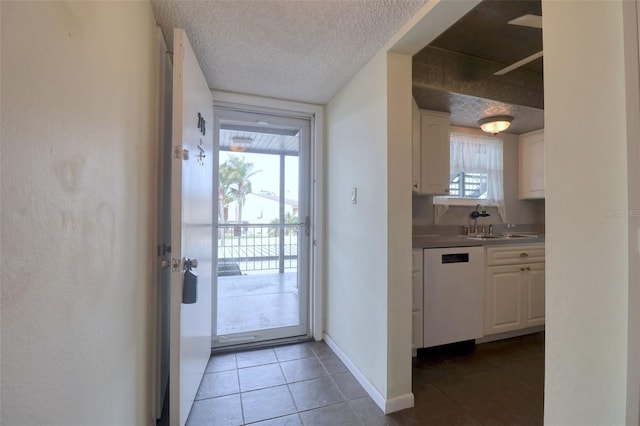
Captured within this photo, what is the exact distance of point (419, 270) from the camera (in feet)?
6.98

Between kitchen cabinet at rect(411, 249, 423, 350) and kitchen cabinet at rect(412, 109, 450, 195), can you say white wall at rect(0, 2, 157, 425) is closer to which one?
kitchen cabinet at rect(411, 249, 423, 350)

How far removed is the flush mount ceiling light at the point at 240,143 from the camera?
8.02 feet

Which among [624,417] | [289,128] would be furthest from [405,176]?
[289,128]

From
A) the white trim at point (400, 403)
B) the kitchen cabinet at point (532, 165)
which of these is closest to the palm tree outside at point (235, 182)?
the white trim at point (400, 403)

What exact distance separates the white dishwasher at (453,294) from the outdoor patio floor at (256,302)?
4.02 feet

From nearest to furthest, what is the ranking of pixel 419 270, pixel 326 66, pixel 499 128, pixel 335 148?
pixel 326 66
pixel 419 270
pixel 335 148
pixel 499 128

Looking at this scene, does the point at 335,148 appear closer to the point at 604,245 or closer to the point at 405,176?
the point at 405,176

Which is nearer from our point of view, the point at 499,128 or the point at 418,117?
the point at 418,117

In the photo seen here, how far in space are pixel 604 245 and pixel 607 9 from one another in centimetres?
60

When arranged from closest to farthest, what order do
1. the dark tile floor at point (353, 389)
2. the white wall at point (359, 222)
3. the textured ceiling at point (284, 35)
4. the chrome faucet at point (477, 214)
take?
the textured ceiling at point (284, 35)
the dark tile floor at point (353, 389)
the white wall at point (359, 222)
the chrome faucet at point (477, 214)

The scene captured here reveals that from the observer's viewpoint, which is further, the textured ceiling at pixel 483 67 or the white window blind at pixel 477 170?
the white window blind at pixel 477 170

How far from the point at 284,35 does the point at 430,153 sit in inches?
62.5

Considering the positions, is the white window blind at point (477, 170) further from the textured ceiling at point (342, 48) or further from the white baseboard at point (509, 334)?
the white baseboard at point (509, 334)

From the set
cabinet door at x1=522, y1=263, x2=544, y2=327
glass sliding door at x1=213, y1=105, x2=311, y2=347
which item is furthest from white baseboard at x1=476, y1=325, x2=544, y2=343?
glass sliding door at x1=213, y1=105, x2=311, y2=347
